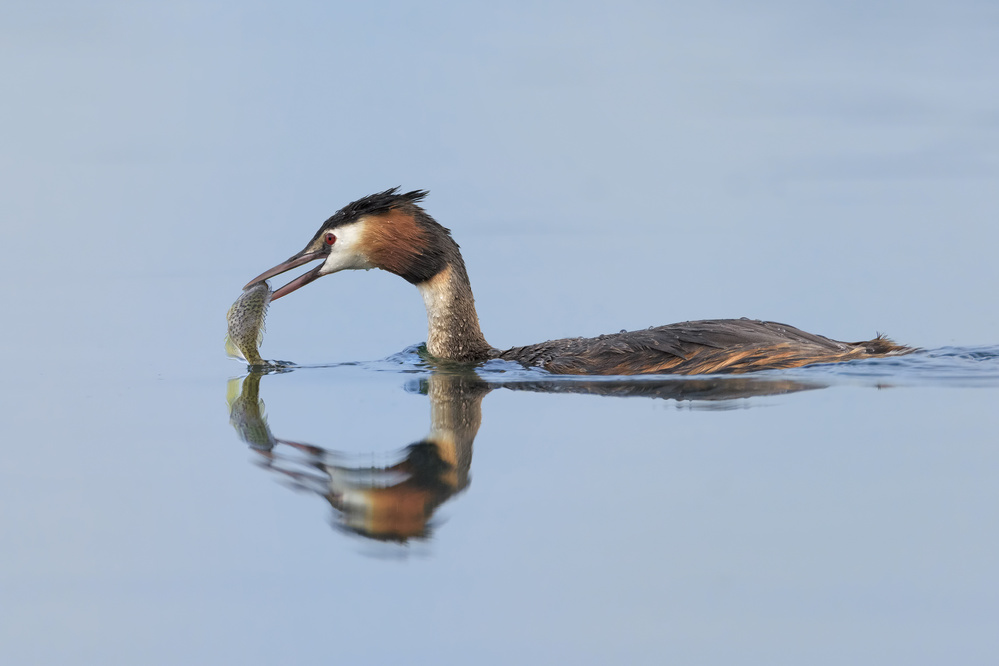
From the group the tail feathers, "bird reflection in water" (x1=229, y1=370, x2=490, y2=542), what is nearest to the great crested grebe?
the tail feathers

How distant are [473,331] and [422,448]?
2707 millimetres

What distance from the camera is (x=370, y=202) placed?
878 cm

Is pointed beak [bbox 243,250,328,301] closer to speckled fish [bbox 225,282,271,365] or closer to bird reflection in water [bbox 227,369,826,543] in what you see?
speckled fish [bbox 225,282,271,365]

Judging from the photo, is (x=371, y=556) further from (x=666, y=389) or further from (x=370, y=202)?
(x=370, y=202)

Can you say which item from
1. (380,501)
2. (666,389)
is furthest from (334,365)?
(380,501)

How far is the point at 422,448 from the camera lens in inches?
255

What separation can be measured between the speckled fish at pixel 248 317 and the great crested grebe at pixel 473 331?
100mm

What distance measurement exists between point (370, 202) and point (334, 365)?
4.24ft

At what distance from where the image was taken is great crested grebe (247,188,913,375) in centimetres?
816

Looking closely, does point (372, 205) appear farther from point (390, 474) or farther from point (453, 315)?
point (390, 474)

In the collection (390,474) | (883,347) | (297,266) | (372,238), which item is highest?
(372,238)

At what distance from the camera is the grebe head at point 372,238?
8773 mm

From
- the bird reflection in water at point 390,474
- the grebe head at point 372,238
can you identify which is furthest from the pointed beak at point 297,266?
the bird reflection in water at point 390,474

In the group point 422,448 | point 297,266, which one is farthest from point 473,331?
point 422,448
